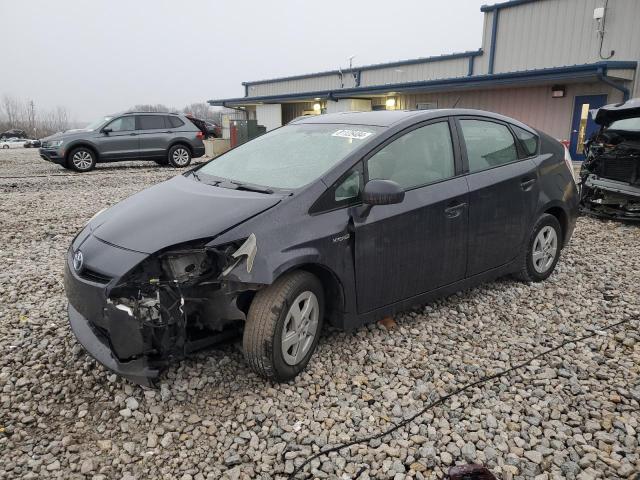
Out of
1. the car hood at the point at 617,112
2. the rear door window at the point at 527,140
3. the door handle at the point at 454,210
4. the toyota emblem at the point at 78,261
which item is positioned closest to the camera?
the toyota emblem at the point at 78,261

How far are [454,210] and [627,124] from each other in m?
5.06

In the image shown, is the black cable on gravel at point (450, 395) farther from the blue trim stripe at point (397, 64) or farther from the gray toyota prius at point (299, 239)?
the blue trim stripe at point (397, 64)

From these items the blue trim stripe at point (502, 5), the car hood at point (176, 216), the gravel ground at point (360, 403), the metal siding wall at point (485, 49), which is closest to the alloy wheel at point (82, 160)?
the gravel ground at point (360, 403)

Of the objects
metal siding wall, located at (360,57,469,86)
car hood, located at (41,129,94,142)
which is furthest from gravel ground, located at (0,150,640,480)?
metal siding wall, located at (360,57,469,86)

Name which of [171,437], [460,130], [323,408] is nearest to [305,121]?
[460,130]

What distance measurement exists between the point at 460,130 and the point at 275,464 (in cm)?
275

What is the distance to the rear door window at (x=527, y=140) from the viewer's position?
14.3 ft

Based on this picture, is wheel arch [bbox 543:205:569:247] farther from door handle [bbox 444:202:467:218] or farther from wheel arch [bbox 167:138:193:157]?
wheel arch [bbox 167:138:193:157]

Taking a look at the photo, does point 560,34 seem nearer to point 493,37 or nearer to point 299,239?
point 493,37

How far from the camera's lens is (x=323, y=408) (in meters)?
2.78

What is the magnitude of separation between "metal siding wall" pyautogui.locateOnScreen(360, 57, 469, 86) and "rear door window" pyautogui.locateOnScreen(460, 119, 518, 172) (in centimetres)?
1608

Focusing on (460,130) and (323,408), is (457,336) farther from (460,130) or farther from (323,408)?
(460,130)

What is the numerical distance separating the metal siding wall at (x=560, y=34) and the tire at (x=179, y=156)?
1140 centimetres

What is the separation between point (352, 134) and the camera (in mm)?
3475
